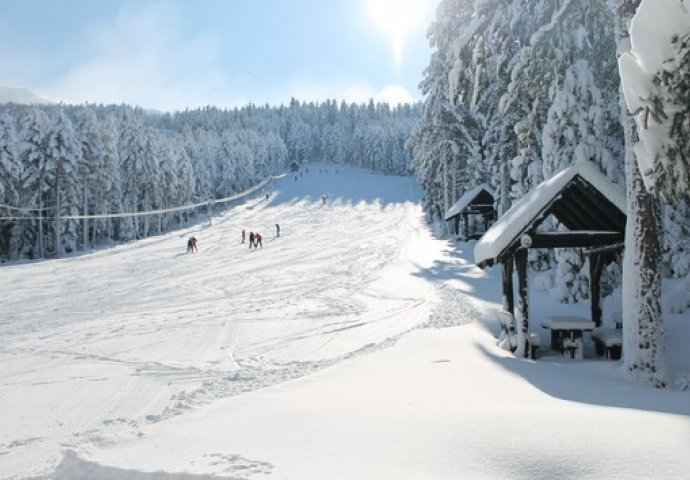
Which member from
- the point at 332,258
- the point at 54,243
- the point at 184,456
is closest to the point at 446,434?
the point at 184,456

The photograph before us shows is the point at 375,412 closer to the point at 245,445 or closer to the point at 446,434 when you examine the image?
the point at 446,434

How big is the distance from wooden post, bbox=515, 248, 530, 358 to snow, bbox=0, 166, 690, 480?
49cm

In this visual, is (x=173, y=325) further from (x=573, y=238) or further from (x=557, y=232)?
(x=573, y=238)

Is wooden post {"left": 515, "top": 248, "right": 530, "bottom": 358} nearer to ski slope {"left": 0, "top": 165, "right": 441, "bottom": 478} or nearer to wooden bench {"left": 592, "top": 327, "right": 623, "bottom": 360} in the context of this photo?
wooden bench {"left": 592, "top": 327, "right": 623, "bottom": 360}

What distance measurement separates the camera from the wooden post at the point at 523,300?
38.8 feet

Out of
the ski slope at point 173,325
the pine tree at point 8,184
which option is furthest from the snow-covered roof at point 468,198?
the pine tree at point 8,184

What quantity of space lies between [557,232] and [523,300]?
5.37 feet

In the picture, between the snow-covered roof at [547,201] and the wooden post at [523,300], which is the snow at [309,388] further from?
the snow-covered roof at [547,201]

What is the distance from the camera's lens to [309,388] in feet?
29.9

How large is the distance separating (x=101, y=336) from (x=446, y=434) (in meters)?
13.0

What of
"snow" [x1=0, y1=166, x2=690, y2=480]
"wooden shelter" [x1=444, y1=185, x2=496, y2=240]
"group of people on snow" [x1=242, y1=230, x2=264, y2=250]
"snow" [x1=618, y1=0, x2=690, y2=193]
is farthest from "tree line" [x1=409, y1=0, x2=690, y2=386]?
"group of people on snow" [x1=242, y1=230, x2=264, y2=250]

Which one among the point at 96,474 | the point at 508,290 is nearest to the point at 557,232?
the point at 508,290

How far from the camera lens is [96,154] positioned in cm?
5538

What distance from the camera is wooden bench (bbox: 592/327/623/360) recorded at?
11305 mm
